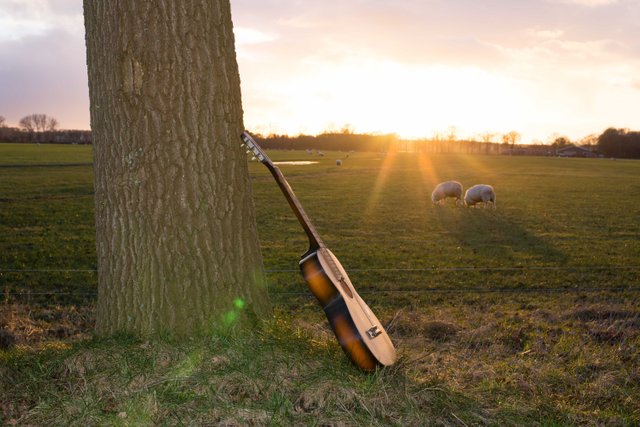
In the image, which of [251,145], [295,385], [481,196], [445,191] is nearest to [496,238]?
[481,196]

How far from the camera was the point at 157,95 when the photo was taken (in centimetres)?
364

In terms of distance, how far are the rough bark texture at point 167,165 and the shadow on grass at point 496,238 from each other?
801 cm

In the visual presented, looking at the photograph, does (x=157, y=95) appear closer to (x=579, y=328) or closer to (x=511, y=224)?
(x=579, y=328)

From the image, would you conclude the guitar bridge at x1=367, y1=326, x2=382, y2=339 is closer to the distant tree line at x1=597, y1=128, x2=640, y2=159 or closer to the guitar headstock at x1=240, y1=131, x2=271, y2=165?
the guitar headstock at x1=240, y1=131, x2=271, y2=165

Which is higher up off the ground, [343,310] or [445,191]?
[343,310]

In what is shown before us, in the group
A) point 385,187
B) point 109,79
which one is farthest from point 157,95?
point 385,187

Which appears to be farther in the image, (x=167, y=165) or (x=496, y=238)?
(x=496, y=238)

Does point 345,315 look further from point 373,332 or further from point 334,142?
point 334,142

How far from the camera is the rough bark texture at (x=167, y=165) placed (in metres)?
3.63

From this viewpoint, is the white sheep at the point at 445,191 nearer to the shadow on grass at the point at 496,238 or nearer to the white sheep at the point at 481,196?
the white sheep at the point at 481,196

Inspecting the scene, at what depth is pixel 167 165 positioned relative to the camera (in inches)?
145

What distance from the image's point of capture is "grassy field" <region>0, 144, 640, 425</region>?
122 inches

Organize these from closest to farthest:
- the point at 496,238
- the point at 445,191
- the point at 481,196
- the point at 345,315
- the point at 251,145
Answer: the point at 345,315
the point at 251,145
the point at 496,238
the point at 481,196
the point at 445,191

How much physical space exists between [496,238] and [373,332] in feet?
35.4
